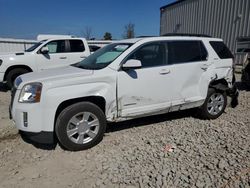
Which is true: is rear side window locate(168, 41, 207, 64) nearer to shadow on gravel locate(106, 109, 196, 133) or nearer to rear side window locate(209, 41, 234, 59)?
rear side window locate(209, 41, 234, 59)

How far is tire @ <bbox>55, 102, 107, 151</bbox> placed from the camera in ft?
11.3

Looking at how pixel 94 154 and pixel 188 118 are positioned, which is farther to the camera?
pixel 188 118

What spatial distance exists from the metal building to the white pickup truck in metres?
8.61

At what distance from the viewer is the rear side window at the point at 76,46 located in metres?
8.95

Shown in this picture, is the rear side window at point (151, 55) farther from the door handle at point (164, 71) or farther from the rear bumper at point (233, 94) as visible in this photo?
the rear bumper at point (233, 94)

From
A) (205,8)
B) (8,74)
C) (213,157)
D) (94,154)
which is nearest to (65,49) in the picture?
(8,74)

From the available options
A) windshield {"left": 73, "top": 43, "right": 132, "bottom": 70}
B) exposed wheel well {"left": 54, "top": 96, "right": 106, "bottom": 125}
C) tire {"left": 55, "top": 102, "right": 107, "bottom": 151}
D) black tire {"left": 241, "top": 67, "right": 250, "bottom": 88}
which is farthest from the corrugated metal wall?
tire {"left": 55, "top": 102, "right": 107, "bottom": 151}

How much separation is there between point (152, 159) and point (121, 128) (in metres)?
1.32

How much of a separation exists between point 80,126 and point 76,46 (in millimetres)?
6002

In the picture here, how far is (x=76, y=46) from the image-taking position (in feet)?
29.6

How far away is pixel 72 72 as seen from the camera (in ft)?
12.4

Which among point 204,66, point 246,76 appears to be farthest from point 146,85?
point 246,76

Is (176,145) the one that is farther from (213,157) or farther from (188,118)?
(188,118)

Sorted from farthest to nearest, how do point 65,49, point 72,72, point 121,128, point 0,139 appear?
point 65,49 < point 121,128 < point 0,139 < point 72,72
